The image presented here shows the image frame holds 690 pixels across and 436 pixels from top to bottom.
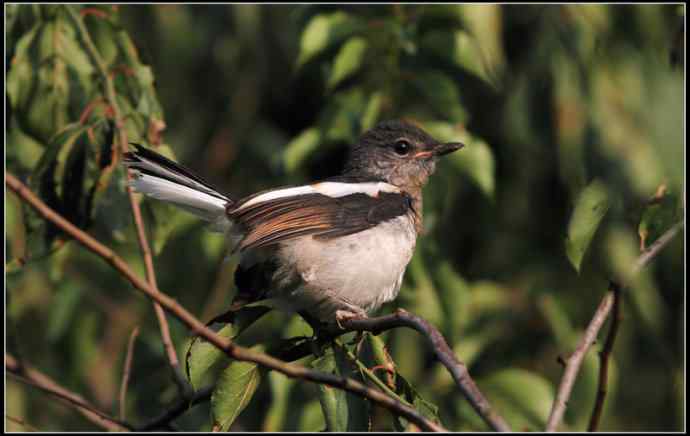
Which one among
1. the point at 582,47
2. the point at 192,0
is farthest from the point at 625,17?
the point at 192,0

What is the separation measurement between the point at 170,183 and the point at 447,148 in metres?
1.28

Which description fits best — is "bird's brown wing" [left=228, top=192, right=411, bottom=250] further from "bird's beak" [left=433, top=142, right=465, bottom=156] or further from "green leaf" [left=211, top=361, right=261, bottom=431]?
"green leaf" [left=211, top=361, right=261, bottom=431]

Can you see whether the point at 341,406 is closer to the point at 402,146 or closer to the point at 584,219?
the point at 584,219

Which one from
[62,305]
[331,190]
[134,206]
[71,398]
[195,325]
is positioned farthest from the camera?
[62,305]

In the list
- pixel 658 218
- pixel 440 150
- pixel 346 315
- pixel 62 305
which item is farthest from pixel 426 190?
pixel 62 305

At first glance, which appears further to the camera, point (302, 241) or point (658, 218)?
point (302, 241)

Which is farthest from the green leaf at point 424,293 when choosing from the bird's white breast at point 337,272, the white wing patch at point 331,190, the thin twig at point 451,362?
the thin twig at point 451,362

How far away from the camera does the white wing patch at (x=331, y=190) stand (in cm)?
327

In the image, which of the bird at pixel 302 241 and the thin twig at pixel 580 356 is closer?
the thin twig at pixel 580 356

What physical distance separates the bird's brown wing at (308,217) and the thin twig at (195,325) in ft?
3.50

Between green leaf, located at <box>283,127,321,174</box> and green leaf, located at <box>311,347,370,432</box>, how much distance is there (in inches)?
58.8

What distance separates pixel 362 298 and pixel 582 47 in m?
2.19

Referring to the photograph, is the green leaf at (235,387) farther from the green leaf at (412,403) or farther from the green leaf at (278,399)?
the green leaf at (278,399)

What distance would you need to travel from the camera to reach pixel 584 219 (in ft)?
7.76
